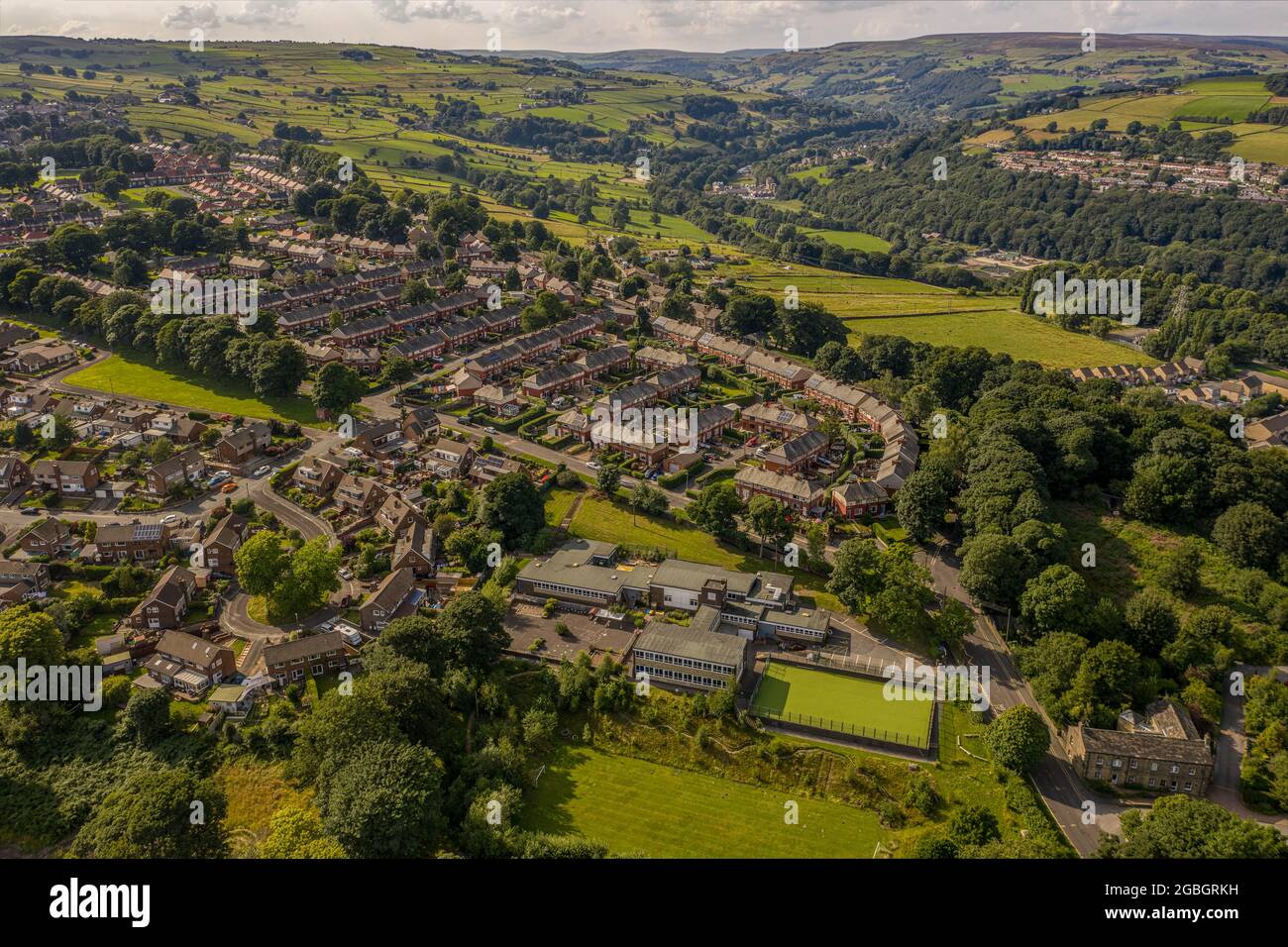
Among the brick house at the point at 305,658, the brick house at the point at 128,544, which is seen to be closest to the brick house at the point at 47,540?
the brick house at the point at 128,544

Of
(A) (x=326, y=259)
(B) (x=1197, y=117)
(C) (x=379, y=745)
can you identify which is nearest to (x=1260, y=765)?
(C) (x=379, y=745)

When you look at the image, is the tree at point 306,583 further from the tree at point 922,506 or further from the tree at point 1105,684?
the tree at point 1105,684

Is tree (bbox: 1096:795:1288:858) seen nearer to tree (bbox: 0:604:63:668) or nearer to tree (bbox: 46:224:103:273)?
tree (bbox: 0:604:63:668)

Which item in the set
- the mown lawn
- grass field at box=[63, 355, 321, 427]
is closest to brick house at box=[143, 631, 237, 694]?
the mown lawn

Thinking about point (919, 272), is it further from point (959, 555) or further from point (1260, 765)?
point (1260, 765)

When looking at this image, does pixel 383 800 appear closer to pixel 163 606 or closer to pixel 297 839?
pixel 297 839

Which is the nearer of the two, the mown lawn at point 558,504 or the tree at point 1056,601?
the tree at point 1056,601
